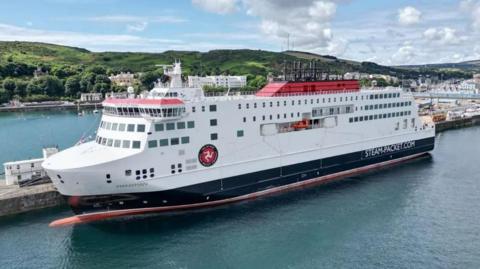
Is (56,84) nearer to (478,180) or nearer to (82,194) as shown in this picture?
(82,194)

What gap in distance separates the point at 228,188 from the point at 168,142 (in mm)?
5464

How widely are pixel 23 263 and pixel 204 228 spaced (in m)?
9.43

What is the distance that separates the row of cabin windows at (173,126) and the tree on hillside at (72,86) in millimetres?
91204

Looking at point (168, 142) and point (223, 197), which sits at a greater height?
point (168, 142)

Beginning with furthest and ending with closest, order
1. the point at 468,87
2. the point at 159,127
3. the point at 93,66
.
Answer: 1. the point at 468,87
2. the point at 93,66
3. the point at 159,127

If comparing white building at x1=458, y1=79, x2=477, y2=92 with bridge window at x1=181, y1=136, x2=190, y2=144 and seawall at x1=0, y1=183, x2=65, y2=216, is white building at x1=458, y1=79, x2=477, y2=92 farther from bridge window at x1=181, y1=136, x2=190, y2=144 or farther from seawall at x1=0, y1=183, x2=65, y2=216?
seawall at x1=0, y1=183, x2=65, y2=216

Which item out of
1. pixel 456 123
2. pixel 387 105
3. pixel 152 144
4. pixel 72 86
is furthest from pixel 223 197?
pixel 72 86

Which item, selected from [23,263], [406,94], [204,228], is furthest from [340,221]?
[406,94]

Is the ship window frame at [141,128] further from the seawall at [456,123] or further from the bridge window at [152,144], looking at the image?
the seawall at [456,123]

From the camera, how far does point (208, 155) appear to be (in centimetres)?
2478

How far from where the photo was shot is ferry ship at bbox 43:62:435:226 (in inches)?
874

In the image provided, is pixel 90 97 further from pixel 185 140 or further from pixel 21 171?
pixel 185 140

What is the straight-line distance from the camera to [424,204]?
26047mm

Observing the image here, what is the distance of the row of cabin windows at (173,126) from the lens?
22864 mm
